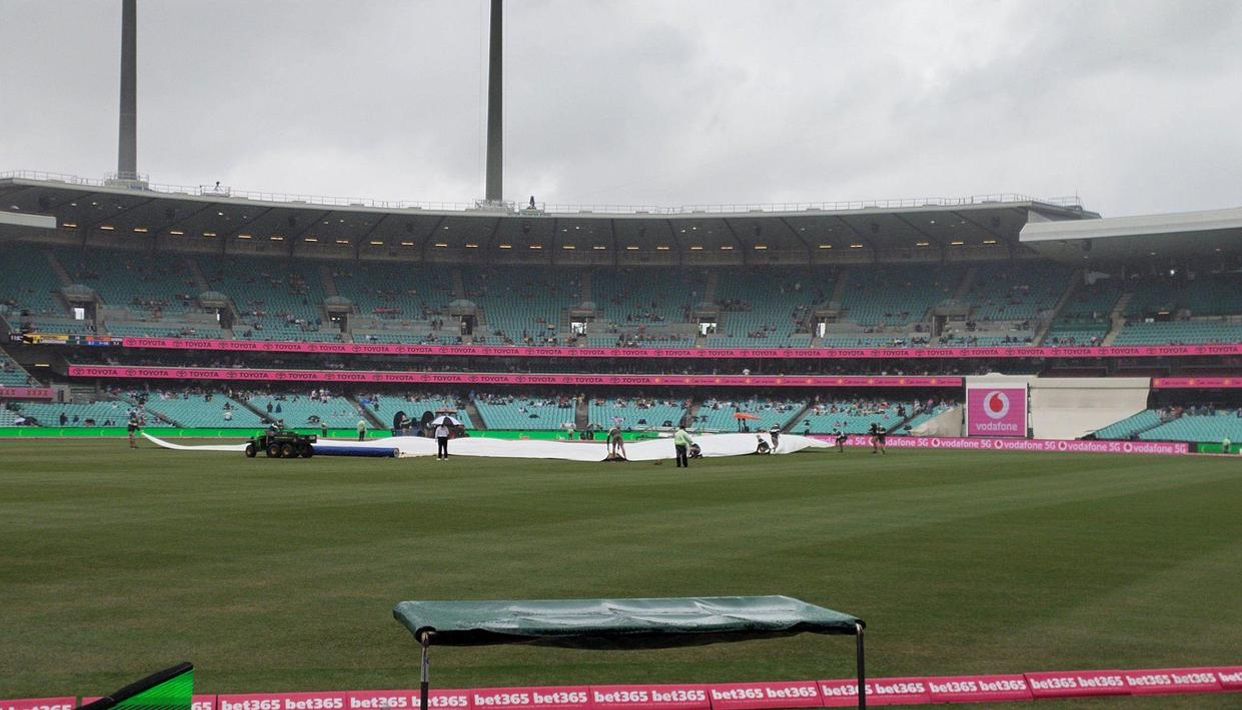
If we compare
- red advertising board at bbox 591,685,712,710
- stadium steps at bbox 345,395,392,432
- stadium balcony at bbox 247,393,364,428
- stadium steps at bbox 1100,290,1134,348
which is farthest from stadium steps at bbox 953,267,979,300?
red advertising board at bbox 591,685,712,710

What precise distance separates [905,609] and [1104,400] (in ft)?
238

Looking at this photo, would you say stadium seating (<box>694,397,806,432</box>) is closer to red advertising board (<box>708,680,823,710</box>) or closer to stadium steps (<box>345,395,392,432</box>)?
stadium steps (<box>345,395,392,432</box>)

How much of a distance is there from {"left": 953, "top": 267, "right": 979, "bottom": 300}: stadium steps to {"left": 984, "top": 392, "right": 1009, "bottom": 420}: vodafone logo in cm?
1903

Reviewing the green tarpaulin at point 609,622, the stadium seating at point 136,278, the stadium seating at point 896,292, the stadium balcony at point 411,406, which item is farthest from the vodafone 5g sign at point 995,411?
the green tarpaulin at point 609,622

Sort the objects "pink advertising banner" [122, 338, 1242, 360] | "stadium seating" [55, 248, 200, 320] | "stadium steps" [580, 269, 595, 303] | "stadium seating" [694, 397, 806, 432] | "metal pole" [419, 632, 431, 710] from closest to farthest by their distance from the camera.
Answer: "metal pole" [419, 632, 431, 710], "pink advertising banner" [122, 338, 1242, 360], "stadium seating" [694, 397, 806, 432], "stadium seating" [55, 248, 200, 320], "stadium steps" [580, 269, 595, 303]

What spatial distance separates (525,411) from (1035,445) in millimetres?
40064

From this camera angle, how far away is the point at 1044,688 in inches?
358

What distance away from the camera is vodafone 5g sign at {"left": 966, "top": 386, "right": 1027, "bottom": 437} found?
7656 centimetres

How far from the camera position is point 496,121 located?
95812 mm

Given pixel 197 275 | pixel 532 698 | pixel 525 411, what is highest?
pixel 197 275

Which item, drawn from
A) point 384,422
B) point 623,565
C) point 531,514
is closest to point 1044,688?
point 623,565

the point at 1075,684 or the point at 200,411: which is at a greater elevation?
the point at 200,411

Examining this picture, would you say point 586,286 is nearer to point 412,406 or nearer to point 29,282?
point 412,406

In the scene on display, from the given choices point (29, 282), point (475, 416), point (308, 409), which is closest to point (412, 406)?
point (475, 416)
